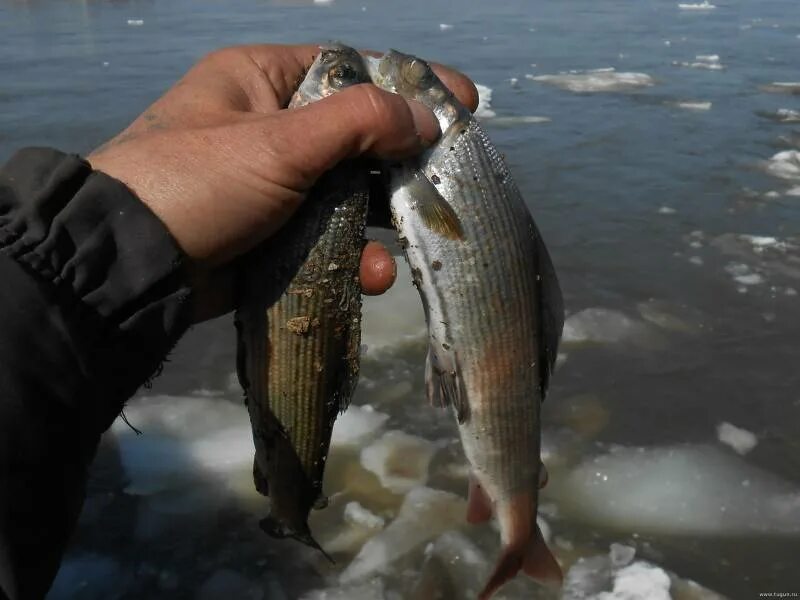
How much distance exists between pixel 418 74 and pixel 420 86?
1.9 inches

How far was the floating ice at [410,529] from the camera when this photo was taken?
11.5 ft

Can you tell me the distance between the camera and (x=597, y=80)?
40.2ft

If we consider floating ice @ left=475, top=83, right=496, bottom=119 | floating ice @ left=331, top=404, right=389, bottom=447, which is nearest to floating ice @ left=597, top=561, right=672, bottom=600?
floating ice @ left=331, top=404, right=389, bottom=447

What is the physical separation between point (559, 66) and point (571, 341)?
9.65 metres

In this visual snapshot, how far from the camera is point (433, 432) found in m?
4.36

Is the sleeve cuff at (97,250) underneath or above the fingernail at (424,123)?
underneath

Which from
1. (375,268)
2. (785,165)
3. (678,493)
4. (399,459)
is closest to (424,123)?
(375,268)

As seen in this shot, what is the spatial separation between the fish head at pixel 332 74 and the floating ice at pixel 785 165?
7.18 meters

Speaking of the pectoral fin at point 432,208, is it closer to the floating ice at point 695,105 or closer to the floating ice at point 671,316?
the floating ice at point 671,316

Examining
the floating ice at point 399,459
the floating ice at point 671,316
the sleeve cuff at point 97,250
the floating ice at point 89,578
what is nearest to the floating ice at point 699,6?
the floating ice at point 671,316

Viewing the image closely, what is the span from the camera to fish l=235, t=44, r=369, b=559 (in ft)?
7.68

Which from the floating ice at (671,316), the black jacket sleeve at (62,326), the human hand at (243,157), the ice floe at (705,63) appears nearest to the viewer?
the black jacket sleeve at (62,326)

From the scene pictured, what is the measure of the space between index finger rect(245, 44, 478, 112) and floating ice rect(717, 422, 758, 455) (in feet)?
8.57

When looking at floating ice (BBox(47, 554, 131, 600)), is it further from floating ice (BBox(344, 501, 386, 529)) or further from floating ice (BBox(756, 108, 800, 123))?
floating ice (BBox(756, 108, 800, 123))
